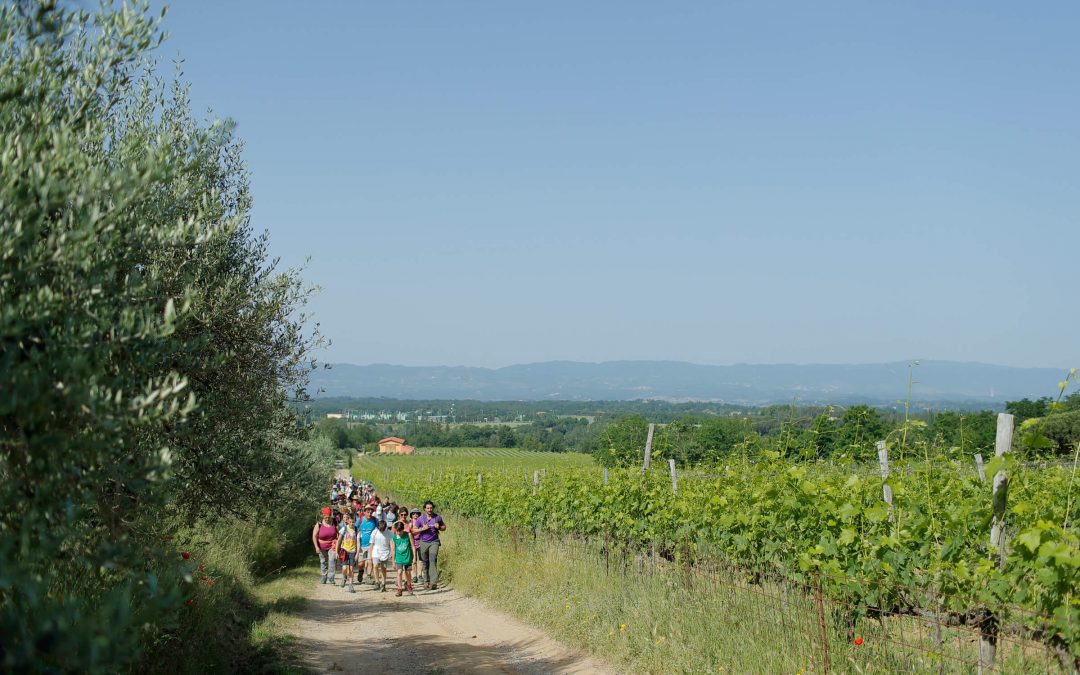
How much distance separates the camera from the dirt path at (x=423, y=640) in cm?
1121

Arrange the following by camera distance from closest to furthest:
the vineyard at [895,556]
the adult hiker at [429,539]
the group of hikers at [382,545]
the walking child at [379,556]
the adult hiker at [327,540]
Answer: the vineyard at [895,556] < the group of hikers at [382,545] < the adult hiker at [429,539] < the walking child at [379,556] < the adult hiker at [327,540]

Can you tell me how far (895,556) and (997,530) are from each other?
1.19 meters

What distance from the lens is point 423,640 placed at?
1320cm

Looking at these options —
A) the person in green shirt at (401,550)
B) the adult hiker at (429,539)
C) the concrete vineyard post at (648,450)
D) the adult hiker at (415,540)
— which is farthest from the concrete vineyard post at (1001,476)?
the adult hiker at (415,540)

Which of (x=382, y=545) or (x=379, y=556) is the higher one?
(x=382, y=545)

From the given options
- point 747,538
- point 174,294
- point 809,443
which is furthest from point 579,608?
point 174,294

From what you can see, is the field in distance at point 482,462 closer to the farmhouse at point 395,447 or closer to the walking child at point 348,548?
the farmhouse at point 395,447

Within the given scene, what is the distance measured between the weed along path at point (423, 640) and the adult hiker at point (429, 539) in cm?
138

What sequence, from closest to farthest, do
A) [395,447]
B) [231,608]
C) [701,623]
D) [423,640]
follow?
[701,623] < [231,608] < [423,640] < [395,447]

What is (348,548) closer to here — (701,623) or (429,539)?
(429,539)

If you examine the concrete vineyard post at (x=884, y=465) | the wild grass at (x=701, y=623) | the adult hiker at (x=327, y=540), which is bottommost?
the adult hiker at (x=327, y=540)

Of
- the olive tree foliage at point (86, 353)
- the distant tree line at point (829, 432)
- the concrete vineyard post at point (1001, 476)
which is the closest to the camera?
the olive tree foliage at point (86, 353)

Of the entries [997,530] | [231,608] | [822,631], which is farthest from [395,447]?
[997,530]

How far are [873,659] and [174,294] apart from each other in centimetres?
639
